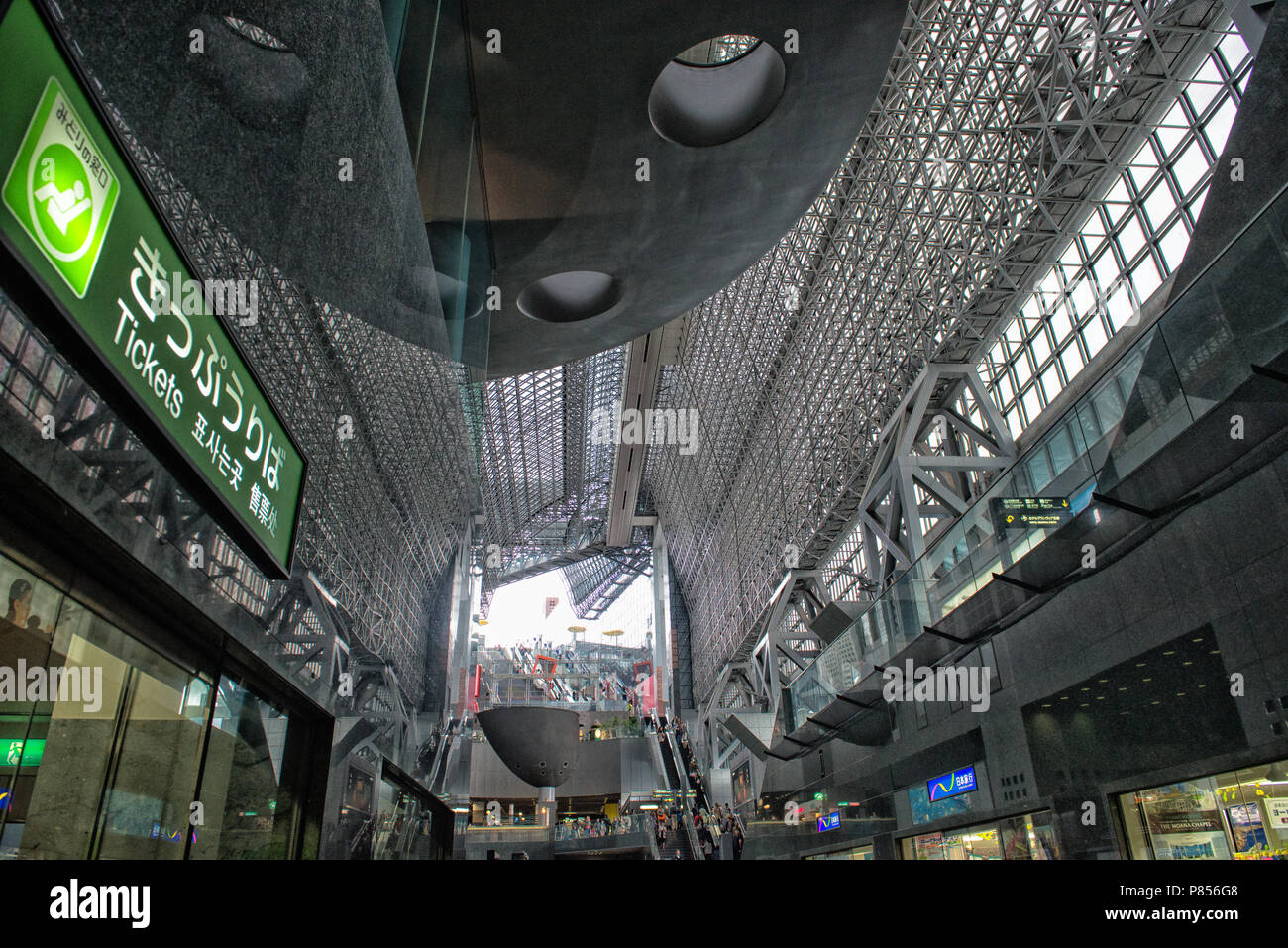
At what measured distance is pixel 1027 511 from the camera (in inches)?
412

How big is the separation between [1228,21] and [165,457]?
18485mm

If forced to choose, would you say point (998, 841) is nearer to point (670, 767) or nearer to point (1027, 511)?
point (1027, 511)

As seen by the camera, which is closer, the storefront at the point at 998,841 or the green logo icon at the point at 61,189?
the green logo icon at the point at 61,189

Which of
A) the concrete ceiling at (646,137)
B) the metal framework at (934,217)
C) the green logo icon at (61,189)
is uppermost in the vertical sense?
the metal framework at (934,217)

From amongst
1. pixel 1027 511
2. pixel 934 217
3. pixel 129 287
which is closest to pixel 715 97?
pixel 1027 511

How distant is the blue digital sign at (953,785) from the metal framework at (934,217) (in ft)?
39.2

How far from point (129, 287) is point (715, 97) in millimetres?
7990

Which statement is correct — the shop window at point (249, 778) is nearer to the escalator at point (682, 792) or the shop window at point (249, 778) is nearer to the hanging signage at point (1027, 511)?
the hanging signage at point (1027, 511)

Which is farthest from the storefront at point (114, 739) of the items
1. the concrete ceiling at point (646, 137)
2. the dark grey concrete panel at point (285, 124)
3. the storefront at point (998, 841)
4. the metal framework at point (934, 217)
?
→ the metal framework at point (934, 217)

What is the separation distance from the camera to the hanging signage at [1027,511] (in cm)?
980

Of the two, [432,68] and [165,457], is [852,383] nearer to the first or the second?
[432,68]
